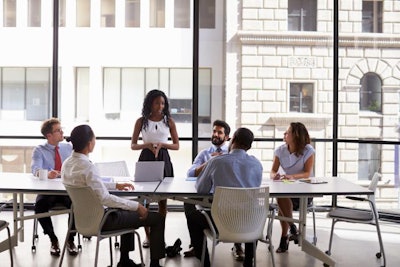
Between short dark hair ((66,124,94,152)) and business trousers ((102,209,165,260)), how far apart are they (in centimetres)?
52

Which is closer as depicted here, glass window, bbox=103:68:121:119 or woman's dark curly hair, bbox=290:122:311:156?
woman's dark curly hair, bbox=290:122:311:156

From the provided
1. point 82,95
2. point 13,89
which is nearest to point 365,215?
point 82,95

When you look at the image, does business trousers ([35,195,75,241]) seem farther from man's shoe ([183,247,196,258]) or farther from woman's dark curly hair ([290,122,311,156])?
woman's dark curly hair ([290,122,311,156])

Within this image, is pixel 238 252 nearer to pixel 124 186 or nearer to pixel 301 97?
pixel 124 186

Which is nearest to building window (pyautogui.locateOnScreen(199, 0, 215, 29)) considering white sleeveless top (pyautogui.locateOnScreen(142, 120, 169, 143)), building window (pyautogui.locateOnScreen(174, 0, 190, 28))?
building window (pyautogui.locateOnScreen(174, 0, 190, 28))

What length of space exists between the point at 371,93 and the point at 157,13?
2846mm

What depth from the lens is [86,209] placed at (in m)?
4.68

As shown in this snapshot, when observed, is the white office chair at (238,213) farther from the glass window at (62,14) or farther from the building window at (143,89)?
the glass window at (62,14)

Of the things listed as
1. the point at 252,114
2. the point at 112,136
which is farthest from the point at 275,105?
the point at 112,136

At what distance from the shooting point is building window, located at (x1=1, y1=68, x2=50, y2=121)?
27.7 feet

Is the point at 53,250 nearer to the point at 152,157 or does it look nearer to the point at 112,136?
the point at 152,157

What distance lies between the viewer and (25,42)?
845cm

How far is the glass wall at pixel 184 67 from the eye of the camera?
8.38 meters

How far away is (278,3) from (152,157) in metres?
3.44
